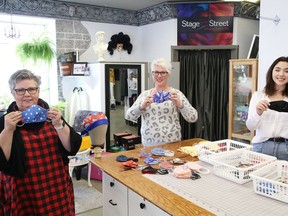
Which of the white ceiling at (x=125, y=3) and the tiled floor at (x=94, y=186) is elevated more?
the white ceiling at (x=125, y=3)

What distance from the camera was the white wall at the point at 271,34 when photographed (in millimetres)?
3039

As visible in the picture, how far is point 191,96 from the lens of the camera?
486 centimetres

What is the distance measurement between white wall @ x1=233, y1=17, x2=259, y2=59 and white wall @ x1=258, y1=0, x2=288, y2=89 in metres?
1.28

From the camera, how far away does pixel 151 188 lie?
1504 mm

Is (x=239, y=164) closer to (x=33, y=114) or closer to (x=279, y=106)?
(x=279, y=106)

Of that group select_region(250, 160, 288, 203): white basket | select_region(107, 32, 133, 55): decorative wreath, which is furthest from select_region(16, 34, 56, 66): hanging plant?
select_region(250, 160, 288, 203): white basket

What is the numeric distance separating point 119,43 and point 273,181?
4.32 m

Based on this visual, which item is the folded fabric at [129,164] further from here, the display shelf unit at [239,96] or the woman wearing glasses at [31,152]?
the display shelf unit at [239,96]

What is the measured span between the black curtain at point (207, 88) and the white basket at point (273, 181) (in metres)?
3.18

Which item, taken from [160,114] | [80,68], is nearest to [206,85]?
[80,68]

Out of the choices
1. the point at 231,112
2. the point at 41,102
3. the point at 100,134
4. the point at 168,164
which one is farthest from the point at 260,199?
the point at 231,112

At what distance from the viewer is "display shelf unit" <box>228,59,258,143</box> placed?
369 centimetres

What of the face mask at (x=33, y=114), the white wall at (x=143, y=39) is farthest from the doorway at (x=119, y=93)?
the face mask at (x=33, y=114)

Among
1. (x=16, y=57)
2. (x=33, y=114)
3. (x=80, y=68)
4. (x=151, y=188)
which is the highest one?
(x=16, y=57)
